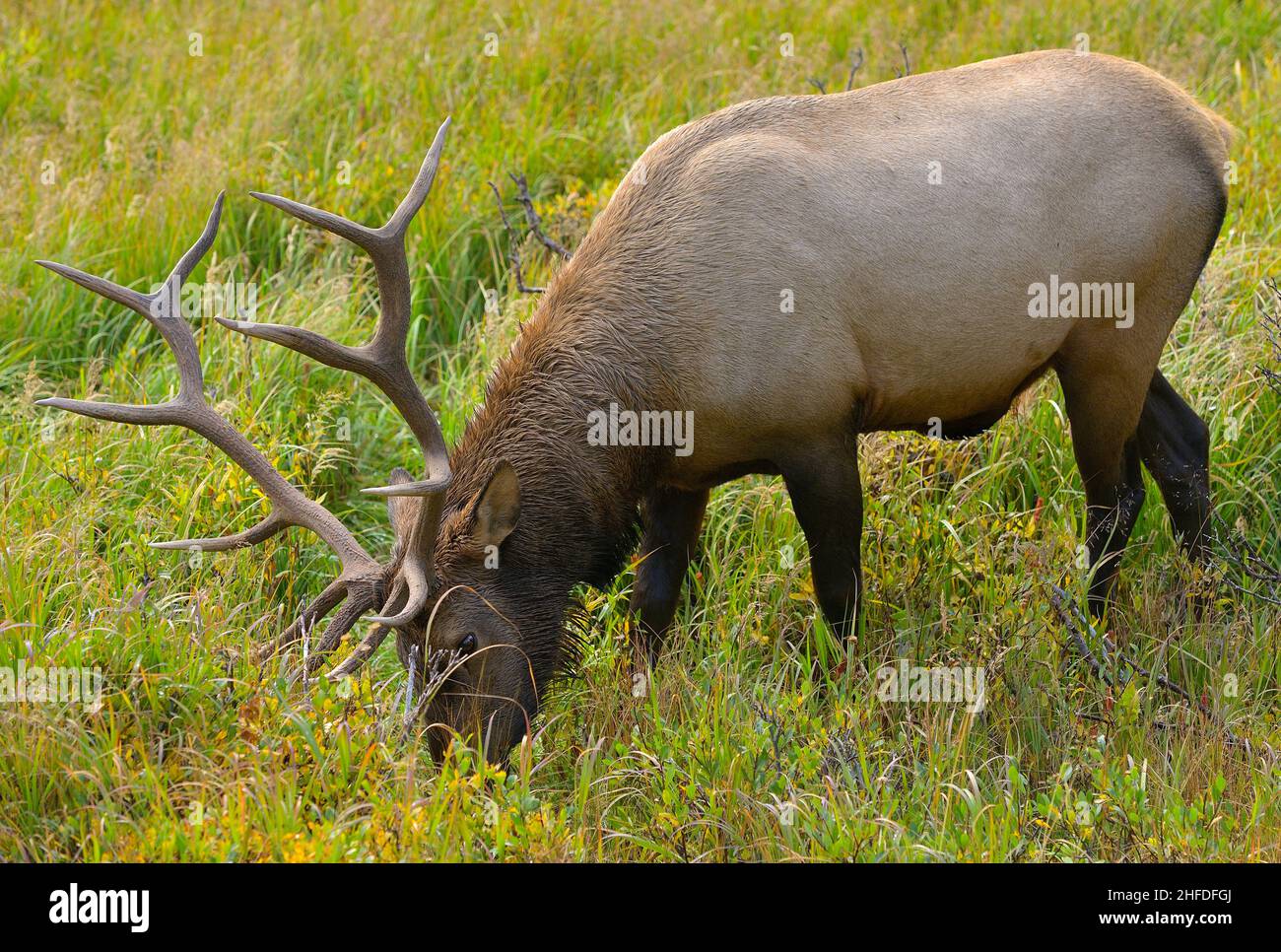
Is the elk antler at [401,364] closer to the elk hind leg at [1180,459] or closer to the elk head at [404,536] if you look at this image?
the elk head at [404,536]

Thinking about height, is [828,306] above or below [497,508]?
above

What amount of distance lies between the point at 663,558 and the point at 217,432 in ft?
5.40

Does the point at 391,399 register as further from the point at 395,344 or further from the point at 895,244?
the point at 895,244

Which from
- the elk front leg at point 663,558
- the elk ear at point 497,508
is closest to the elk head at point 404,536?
the elk ear at point 497,508

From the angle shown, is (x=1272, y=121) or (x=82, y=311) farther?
(x=1272, y=121)

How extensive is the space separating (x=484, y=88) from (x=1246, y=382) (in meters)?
4.21

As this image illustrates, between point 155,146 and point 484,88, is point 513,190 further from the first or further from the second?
point 155,146

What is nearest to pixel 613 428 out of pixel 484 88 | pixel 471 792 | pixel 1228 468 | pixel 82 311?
pixel 471 792

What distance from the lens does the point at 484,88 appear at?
7.99 metres

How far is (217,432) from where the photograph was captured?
14.4ft

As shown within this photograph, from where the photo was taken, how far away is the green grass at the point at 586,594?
3934mm

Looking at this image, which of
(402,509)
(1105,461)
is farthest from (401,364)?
(1105,461)

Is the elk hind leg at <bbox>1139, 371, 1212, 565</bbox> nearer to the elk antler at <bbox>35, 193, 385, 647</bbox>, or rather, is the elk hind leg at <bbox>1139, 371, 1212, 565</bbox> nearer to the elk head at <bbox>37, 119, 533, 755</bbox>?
the elk head at <bbox>37, 119, 533, 755</bbox>
